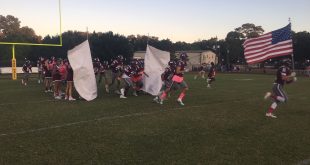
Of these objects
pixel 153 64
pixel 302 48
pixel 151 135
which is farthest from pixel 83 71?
pixel 302 48

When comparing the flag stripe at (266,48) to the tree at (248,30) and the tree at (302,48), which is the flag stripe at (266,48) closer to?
the tree at (302,48)

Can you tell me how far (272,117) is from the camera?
11539 millimetres

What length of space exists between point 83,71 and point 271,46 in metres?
8.35

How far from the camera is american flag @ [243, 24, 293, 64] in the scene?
45.3 ft

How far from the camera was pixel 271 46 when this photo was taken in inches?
555

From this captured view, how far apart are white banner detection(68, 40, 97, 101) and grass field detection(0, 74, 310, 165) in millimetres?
2347

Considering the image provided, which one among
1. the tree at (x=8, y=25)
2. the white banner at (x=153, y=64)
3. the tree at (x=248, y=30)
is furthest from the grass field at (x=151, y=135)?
the tree at (x=248, y=30)

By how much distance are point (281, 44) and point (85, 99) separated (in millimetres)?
A: 8809

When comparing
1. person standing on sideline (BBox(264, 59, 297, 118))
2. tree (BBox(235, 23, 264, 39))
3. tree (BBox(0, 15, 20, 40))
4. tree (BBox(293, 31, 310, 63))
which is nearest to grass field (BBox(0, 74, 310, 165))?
person standing on sideline (BBox(264, 59, 297, 118))

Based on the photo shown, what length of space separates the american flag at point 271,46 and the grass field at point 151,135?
7.32 ft

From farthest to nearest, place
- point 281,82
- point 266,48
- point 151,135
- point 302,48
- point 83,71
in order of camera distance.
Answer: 1. point 302,48
2. point 83,71
3. point 266,48
4. point 281,82
5. point 151,135

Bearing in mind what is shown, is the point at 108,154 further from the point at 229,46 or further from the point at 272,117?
the point at 229,46

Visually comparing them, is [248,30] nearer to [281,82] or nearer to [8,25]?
[8,25]

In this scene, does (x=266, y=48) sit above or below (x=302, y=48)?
below
